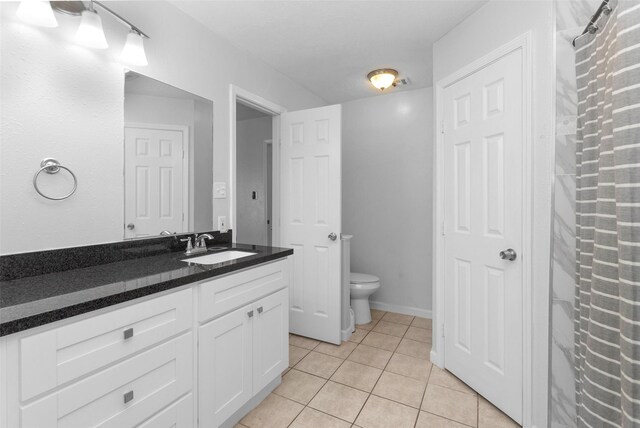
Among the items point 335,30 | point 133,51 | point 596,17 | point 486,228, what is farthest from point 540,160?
point 133,51

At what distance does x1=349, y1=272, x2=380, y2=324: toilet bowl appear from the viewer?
3.01 m

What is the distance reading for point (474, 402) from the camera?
1.85 meters

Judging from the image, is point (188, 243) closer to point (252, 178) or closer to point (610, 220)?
point (610, 220)

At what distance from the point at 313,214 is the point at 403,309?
5.20ft

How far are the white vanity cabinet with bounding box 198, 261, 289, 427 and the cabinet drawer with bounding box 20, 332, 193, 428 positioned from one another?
12 cm

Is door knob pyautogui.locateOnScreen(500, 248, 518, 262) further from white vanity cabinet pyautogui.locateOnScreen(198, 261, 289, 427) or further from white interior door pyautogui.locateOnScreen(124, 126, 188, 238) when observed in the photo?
white interior door pyautogui.locateOnScreen(124, 126, 188, 238)

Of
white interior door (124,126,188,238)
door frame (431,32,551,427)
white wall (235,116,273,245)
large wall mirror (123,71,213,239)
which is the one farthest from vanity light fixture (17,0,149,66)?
white wall (235,116,273,245)

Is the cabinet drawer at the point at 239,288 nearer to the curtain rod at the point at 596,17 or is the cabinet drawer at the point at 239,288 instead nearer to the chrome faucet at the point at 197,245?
the chrome faucet at the point at 197,245

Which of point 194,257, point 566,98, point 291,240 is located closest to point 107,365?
point 194,257

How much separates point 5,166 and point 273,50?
1.87 m

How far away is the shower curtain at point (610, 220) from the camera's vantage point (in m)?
0.85

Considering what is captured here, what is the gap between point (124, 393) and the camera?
109 cm

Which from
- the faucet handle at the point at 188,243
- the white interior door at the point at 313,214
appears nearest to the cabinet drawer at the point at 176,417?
the faucet handle at the point at 188,243

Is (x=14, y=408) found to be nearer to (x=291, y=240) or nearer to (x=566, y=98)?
(x=291, y=240)
